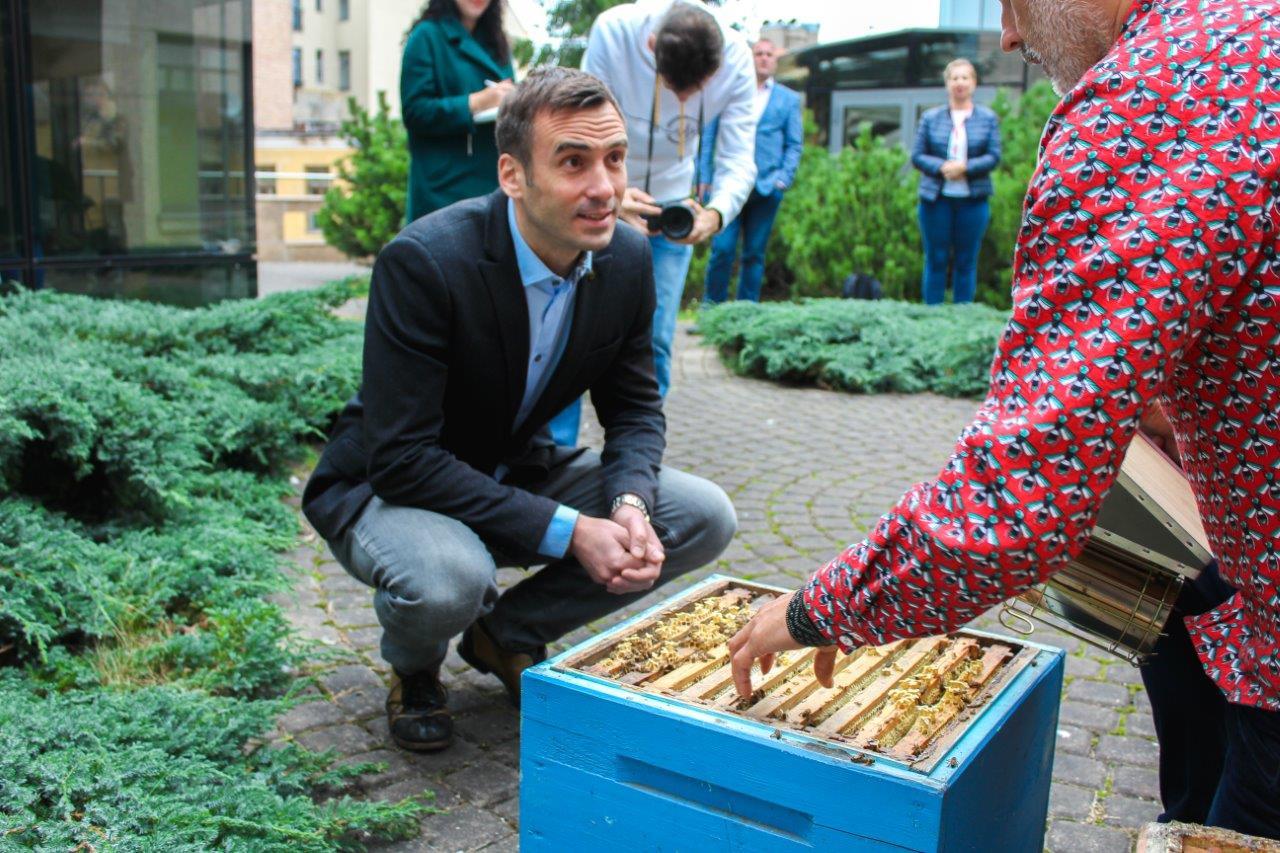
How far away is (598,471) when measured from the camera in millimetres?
3338

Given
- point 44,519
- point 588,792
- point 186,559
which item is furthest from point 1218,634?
point 44,519

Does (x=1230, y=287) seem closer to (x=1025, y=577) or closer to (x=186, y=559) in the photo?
(x=1025, y=577)

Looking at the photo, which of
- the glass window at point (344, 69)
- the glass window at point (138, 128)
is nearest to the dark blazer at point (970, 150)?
the glass window at point (138, 128)

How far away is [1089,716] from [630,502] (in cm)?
148

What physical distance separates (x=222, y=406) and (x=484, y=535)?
8.05ft

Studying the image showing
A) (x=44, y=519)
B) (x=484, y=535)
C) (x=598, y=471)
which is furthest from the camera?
(x=44, y=519)

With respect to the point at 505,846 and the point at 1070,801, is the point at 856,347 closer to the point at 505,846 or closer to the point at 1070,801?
the point at 1070,801

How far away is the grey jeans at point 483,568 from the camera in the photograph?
2.84 m

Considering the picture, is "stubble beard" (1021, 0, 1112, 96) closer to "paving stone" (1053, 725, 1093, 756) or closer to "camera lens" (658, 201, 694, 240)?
"paving stone" (1053, 725, 1093, 756)

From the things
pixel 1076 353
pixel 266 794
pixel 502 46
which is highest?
pixel 502 46

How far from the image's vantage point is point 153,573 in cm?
383

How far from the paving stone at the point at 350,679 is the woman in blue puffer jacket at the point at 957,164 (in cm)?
775

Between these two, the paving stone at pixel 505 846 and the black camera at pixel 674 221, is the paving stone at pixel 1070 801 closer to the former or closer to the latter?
the paving stone at pixel 505 846

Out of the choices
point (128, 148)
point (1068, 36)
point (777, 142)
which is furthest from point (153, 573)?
point (777, 142)
